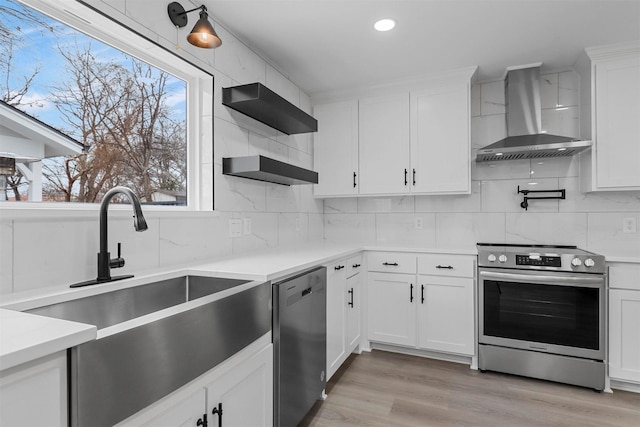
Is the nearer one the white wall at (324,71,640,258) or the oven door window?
the oven door window

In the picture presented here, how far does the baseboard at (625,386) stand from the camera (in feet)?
7.69

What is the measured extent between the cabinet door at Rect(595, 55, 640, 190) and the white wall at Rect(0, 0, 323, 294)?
2.40 meters

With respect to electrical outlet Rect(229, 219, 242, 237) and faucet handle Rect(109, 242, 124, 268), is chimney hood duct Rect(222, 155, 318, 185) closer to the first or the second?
electrical outlet Rect(229, 219, 242, 237)

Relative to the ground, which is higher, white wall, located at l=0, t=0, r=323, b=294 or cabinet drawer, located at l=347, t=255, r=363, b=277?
white wall, located at l=0, t=0, r=323, b=294

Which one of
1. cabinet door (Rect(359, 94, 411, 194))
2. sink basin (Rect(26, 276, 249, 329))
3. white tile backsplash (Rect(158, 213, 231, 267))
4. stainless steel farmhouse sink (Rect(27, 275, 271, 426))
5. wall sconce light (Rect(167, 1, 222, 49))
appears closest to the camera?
stainless steel farmhouse sink (Rect(27, 275, 271, 426))

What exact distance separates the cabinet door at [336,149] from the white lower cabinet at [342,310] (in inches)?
32.7

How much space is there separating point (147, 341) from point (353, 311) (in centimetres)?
202

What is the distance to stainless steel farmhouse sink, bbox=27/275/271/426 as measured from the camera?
0.79 meters

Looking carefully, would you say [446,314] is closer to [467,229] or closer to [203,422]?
[467,229]

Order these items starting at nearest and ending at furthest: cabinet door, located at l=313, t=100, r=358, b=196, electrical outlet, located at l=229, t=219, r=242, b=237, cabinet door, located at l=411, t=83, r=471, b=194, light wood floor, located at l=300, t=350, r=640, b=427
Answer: light wood floor, located at l=300, t=350, r=640, b=427 → electrical outlet, located at l=229, t=219, r=242, b=237 → cabinet door, located at l=411, t=83, r=471, b=194 → cabinet door, located at l=313, t=100, r=358, b=196

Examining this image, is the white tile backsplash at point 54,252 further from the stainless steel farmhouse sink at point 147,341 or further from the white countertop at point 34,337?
the white countertop at point 34,337

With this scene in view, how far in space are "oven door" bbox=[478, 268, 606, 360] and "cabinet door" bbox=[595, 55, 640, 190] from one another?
2.67ft

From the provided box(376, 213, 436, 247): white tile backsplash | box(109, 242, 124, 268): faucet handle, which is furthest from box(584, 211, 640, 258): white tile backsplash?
box(109, 242, 124, 268): faucet handle

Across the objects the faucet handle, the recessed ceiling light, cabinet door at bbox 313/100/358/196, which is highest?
the recessed ceiling light
